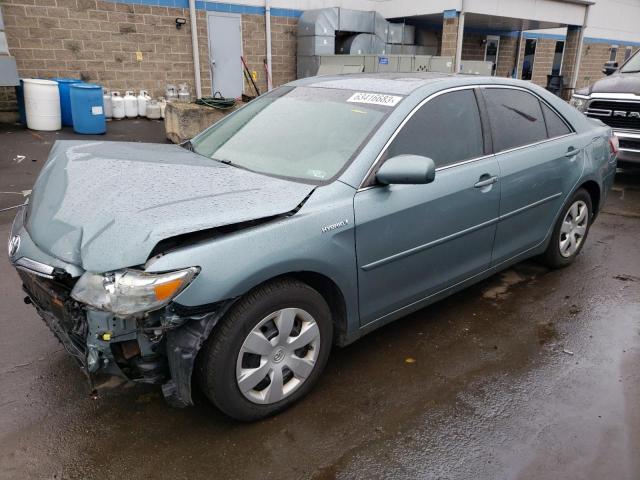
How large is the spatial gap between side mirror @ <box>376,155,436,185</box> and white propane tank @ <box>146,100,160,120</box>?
10.3m

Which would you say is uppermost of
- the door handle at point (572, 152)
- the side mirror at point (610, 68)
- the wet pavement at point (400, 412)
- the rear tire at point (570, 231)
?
the side mirror at point (610, 68)

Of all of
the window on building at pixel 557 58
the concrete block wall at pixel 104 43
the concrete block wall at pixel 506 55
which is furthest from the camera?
the window on building at pixel 557 58

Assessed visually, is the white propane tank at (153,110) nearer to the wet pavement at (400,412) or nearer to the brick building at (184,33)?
the brick building at (184,33)

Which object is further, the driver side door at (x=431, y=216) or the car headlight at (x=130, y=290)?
the driver side door at (x=431, y=216)

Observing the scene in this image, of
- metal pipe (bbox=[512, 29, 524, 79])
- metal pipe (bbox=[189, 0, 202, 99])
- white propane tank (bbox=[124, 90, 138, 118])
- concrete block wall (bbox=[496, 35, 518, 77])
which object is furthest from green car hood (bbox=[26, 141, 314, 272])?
metal pipe (bbox=[512, 29, 524, 79])

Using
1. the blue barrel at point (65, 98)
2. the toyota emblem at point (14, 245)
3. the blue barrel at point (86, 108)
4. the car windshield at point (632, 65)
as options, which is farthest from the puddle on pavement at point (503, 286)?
the blue barrel at point (65, 98)

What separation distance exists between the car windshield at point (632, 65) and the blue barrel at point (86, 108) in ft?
30.6

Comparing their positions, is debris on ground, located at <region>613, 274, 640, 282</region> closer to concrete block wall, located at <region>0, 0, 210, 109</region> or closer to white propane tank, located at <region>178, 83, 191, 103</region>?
white propane tank, located at <region>178, 83, 191, 103</region>

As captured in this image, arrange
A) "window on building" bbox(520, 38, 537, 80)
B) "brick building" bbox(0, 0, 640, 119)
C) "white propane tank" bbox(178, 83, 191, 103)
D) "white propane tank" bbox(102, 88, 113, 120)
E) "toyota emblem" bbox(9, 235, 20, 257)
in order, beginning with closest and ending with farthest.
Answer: "toyota emblem" bbox(9, 235, 20, 257)
"brick building" bbox(0, 0, 640, 119)
"white propane tank" bbox(102, 88, 113, 120)
"white propane tank" bbox(178, 83, 191, 103)
"window on building" bbox(520, 38, 537, 80)

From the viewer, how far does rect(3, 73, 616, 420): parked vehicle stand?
2260 millimetres

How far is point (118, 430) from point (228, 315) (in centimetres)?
90

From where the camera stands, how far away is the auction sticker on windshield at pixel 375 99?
317 centimetres

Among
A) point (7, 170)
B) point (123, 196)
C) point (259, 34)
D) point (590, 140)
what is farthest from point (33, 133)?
point (590, 140)

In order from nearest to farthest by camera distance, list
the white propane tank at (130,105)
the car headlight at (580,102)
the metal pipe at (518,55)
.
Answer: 1. the car headlight at (580,102)
2. the white propane tank at (130,105)
3. the metal pipe at (518,55)
